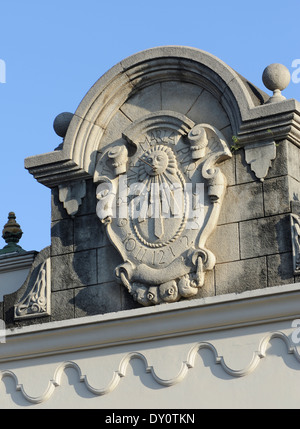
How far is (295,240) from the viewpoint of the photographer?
16.1 m

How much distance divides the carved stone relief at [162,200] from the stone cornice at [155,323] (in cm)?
27

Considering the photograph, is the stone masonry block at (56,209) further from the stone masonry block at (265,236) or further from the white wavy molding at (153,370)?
the stone masonry block at (265,236)

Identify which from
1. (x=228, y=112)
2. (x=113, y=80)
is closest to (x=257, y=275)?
(x=228, y=112)

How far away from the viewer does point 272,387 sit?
51.6 ft

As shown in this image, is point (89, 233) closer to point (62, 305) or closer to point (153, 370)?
point (62, 305)

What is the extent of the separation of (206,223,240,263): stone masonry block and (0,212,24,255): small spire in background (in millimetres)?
4238

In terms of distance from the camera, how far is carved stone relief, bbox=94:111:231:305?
657 inches

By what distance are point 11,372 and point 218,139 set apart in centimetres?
417

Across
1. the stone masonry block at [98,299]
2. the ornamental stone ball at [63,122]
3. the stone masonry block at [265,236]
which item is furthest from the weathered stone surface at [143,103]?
the stone masonry block at [98,299]

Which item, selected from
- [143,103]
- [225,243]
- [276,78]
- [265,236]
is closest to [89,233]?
[143,103]

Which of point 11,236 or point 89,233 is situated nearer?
point 89,233

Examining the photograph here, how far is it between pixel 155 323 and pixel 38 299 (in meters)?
1.96

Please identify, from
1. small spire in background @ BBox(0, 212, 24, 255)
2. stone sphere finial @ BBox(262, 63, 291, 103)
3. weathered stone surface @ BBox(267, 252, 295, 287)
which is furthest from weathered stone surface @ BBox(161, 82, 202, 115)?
small spire in background @ BBox(0, 212, 24, 255)
